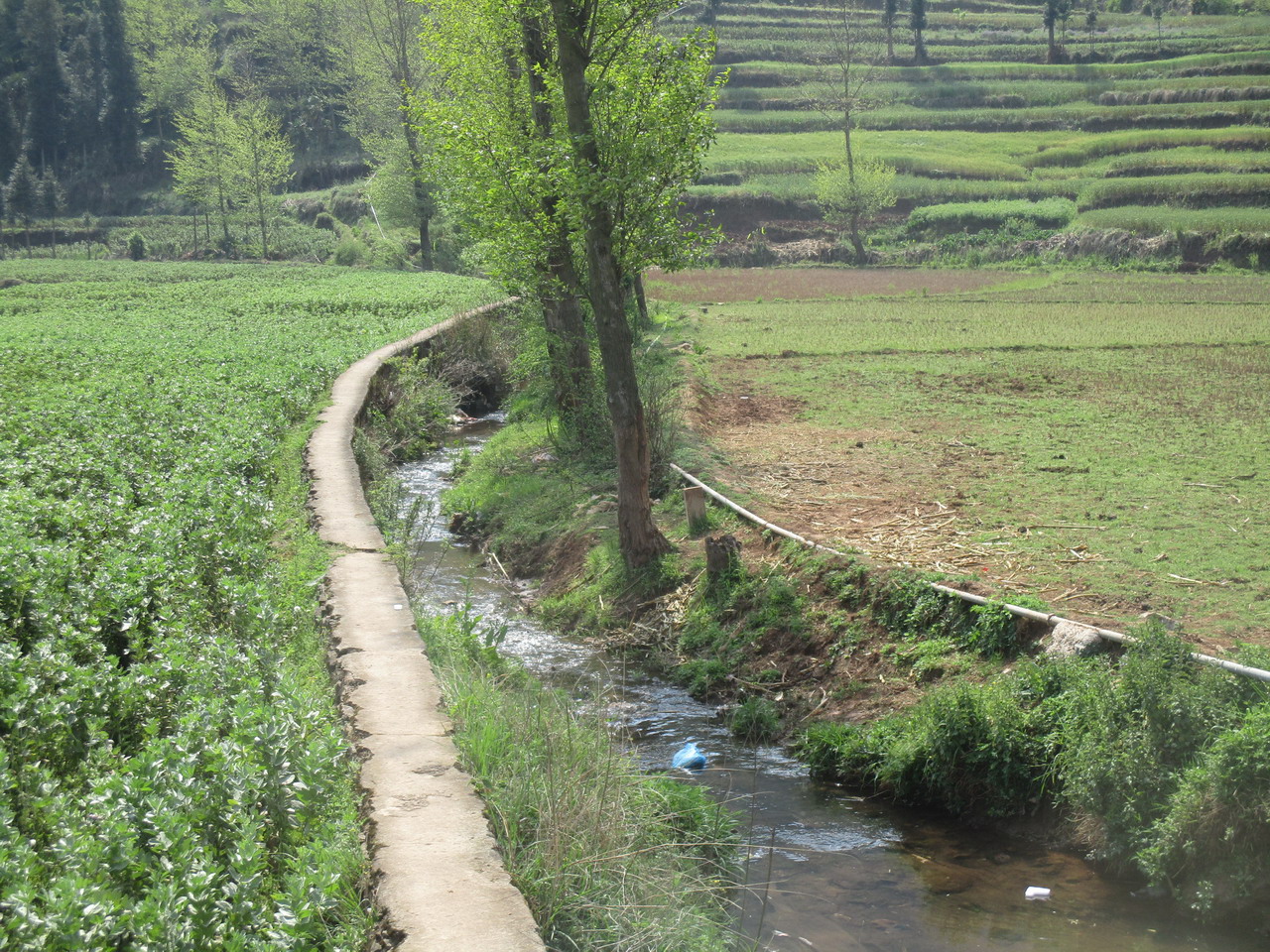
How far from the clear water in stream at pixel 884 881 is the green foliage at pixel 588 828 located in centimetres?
28

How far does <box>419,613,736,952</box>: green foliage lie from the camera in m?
4.45

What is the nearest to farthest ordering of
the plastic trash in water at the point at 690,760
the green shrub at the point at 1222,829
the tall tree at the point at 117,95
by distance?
the green shrub at the point at 1222,829, the plastic trash in water at the point at 690,760, the tall tree at the point at 117,95

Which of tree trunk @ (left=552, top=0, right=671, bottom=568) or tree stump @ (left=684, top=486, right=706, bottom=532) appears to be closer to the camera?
tree trunk @ (left=552, top=0, right=671, bottom=568)

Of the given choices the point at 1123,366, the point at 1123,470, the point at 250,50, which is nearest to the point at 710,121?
the point at 1123,470

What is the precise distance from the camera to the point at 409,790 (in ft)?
16.2

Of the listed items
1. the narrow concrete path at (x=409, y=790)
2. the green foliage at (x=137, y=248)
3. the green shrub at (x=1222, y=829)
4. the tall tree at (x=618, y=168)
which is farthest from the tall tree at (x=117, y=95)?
the green shrub at (x=1222, y=829)

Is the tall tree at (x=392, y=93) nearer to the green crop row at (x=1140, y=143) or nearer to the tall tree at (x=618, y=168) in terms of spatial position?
the tall tree at (x=618, y=168)

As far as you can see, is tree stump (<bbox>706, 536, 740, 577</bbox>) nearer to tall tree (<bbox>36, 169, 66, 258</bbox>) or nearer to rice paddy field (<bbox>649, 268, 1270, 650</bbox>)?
rice paddy field (<bbox>649, 268, 1270, 650</bbox>)

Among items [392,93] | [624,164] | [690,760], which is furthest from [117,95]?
[690,760]

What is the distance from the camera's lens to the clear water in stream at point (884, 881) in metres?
5.39

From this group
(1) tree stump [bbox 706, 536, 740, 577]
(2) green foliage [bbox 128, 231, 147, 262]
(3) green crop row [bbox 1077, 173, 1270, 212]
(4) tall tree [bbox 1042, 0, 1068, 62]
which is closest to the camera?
(1) tree stump [bbox 706, 536, 740, 577]

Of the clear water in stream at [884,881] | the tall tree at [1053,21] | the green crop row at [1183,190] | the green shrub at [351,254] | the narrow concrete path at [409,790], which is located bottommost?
the clear water in stream at [884,881]

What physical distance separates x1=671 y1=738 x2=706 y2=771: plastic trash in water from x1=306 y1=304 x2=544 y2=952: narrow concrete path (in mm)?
1853

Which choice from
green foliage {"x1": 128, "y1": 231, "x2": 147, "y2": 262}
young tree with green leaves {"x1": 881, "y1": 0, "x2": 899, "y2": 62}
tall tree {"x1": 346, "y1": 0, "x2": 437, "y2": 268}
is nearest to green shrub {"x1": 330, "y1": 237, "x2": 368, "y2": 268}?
tall tree {"x1": 346, "y1": 0, "x2": 437, "y2": 268}
